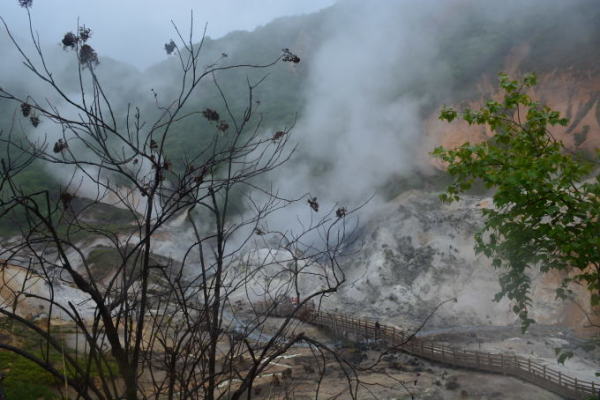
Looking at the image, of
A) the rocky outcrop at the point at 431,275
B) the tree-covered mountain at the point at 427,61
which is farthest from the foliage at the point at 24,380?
the rocky outcrop at the point at 431,275

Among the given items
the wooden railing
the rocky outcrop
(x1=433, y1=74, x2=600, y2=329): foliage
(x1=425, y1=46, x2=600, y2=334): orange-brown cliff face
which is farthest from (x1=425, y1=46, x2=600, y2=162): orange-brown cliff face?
(x1=433, y1=74, x2=600, y2=329): foliage

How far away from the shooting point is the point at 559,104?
2480 centimetres

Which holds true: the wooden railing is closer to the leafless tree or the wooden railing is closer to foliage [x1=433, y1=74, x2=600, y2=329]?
foliage [x1=433, y1=74, x2=600, y2=329]

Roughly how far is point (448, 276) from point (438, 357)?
21.3 ft

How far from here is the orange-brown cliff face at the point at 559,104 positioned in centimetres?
2277

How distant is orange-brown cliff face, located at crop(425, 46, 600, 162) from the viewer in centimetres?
2277

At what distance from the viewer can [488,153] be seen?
4.41 metres

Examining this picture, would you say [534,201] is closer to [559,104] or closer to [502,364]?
[502,364]

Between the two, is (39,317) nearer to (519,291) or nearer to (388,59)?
(519,291)

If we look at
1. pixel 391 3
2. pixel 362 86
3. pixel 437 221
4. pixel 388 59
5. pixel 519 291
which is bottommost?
pixel 519 291

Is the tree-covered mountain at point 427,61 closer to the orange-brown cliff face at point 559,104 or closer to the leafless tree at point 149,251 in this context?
the orange-brown cliff face at point 559,104

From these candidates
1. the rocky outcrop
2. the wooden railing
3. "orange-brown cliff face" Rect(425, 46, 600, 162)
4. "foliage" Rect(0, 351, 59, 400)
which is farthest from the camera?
"orange-brown cliff face" Rect(425, 46, 600, 162)

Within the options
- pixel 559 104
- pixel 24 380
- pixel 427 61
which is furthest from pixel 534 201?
pixel 427 61

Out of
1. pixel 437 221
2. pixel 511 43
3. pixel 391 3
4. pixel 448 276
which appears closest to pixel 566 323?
pixel 448 276
